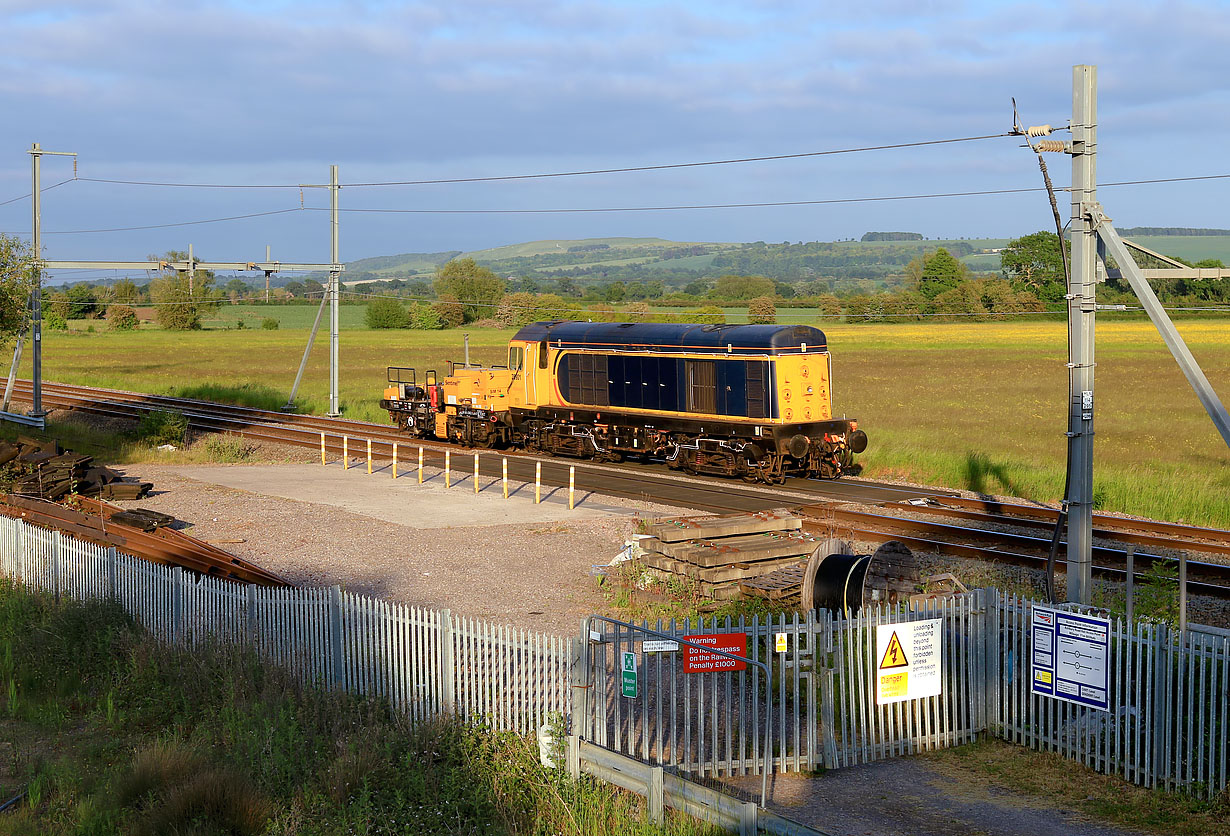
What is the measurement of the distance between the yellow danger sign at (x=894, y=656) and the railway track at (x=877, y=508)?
4.73 m

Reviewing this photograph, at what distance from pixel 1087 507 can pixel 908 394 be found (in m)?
47.0

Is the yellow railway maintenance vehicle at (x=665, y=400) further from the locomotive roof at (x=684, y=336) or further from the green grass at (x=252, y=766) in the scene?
the green grass at (x=252, y=766)

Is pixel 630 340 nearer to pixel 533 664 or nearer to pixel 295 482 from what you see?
pixel 295 482

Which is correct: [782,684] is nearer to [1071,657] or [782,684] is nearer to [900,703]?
[900,703]

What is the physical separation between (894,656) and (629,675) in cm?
275

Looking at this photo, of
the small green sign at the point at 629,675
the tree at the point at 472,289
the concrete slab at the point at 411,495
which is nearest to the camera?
the small green sign at the point at 629,675

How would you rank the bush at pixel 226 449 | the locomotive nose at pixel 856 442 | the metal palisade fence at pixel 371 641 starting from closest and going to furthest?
the metal palisade fence at pixel 371 641, the locomotive nose at pixel 856 442, the bush at pixel 226 449

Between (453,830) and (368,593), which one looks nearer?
(453,830)

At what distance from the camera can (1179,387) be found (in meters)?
59.2

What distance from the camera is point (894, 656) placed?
1080 cm

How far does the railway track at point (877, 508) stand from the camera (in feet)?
62.2

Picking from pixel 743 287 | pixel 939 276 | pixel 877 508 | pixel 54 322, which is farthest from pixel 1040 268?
pixel 54 322

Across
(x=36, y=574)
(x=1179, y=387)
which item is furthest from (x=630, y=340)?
(x=1179, y=387)

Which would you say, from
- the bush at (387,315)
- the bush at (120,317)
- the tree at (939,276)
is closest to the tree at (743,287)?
the tree at (939,276)
